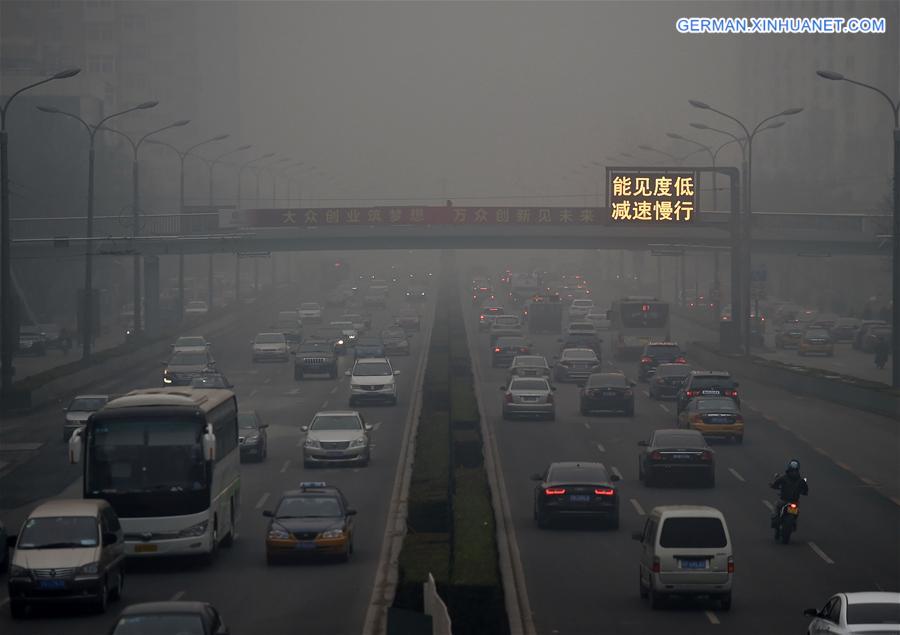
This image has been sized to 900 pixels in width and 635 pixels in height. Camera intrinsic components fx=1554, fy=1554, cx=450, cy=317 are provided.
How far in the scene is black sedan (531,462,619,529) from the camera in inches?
1142

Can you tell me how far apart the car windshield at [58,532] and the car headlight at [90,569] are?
0.42 meters

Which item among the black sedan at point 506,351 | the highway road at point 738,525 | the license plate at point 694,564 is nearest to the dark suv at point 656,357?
the black sedan at point 506,351

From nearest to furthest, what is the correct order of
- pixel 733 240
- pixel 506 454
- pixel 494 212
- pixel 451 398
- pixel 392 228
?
pixel 506 454 < pixel 451 398 < pixel 733 240 < pixel 494 212 < pixel 392 228

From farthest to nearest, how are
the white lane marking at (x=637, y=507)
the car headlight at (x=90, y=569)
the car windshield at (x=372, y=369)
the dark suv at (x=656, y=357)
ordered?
the dark suv at (x=656, y=357) → the car windshield at (x=372, y=369) → the white lane marking at (x=637, y=507) → the car headlight at (x=90, y=569)

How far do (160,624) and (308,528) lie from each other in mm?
10539

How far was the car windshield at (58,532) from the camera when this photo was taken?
22.1 meters

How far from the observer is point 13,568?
21766 millimetres

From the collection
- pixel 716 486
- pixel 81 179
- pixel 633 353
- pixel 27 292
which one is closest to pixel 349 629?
pixel 716 486

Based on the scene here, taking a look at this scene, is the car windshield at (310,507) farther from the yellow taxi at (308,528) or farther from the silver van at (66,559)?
the silver van at (66,559)

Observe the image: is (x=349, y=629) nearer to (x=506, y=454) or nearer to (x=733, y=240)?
(x=506, y=454)

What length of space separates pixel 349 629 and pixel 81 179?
336 feet

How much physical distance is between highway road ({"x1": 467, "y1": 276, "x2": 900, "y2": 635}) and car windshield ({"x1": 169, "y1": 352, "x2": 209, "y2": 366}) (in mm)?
13780

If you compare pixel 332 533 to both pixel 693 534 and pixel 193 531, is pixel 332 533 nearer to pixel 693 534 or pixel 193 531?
pixel 193 531

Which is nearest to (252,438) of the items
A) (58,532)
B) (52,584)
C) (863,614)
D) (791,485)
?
(791,485)
